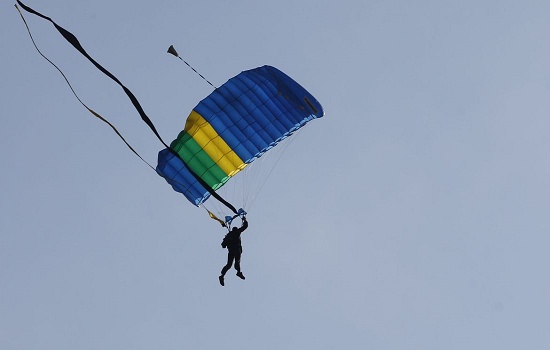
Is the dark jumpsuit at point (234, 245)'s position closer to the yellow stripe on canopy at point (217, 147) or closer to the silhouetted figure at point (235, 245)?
the silhouetted figure at point (235, 245)

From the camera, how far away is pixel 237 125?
19.3 meters

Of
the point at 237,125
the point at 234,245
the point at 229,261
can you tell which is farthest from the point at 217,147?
the point at 229,261

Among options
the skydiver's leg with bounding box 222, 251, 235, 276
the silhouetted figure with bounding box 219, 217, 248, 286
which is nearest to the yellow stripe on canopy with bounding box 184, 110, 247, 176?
the silhouetted figure with bounding box 219, 217, 248, 286

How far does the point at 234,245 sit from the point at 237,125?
2.36 m

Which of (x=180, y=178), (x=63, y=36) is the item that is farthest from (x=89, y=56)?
(x=180, y=178)

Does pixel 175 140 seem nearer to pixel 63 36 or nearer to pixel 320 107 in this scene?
pixel 320 107

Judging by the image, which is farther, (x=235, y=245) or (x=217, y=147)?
(x=217, y=147)

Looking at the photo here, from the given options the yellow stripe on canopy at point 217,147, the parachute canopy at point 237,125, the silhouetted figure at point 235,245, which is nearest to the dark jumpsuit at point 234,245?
the silhouetted figure at point 235,245

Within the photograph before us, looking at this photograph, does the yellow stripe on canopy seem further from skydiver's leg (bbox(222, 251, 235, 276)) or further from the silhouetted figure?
skydiver's leg (bbox(222, 251, 235, 276))

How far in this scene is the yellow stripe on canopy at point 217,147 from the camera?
1919cm

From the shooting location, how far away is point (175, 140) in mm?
19109

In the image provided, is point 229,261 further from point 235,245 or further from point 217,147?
point 217,147

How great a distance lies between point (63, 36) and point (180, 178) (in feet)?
21.0

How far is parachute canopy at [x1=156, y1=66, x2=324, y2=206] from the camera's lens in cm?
1903
